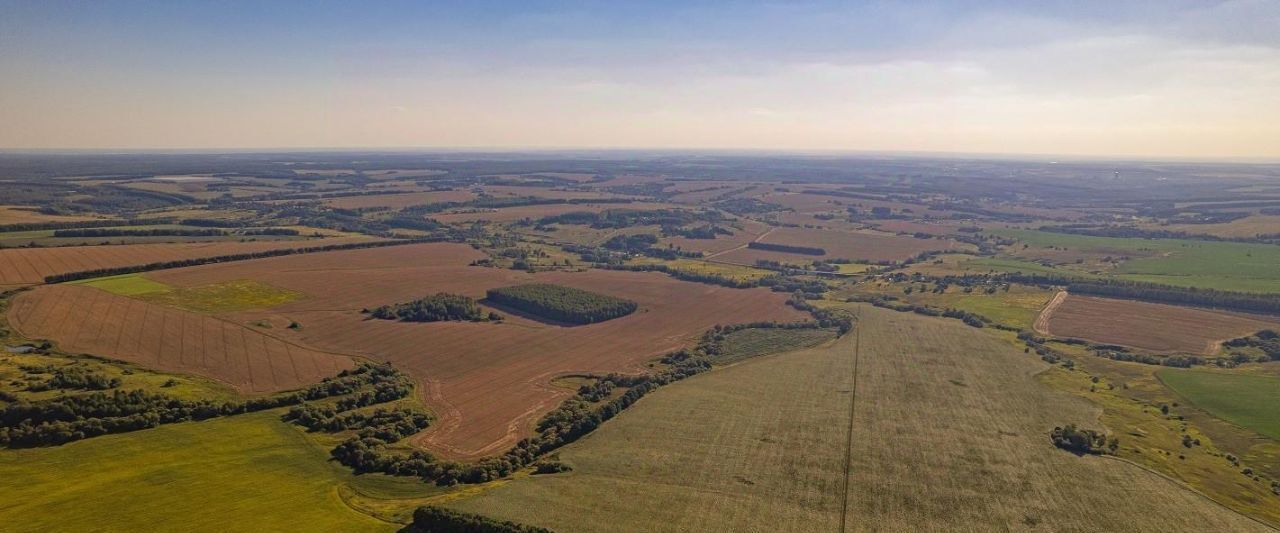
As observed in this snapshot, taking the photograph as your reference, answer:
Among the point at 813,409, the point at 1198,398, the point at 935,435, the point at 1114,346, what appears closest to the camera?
the point at 935,435

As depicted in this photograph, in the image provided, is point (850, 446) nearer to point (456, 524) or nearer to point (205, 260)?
point (456, 524)

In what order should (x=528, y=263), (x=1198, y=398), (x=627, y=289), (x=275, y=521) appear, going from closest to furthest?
(x=275, y=521) < (x=1198, y=398) < (x=627, y=289) < (x=528, y=263)

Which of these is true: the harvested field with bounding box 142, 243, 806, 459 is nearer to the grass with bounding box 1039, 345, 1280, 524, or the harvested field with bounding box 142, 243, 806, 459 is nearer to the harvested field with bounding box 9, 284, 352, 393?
the harvested field with bounding box 9, 284, 352, 393

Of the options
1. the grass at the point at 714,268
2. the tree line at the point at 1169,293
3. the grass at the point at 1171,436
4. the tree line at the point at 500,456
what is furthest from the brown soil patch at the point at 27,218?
the tree line at the point at 1169,293

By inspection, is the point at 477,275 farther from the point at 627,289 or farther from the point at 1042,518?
the point at 1042,518

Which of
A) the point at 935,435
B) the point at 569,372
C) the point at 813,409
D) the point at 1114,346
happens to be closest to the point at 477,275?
the point at 569,372

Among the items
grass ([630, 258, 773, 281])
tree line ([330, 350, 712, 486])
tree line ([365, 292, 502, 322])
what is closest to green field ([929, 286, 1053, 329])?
grass ([630, 258, 773, 281])
